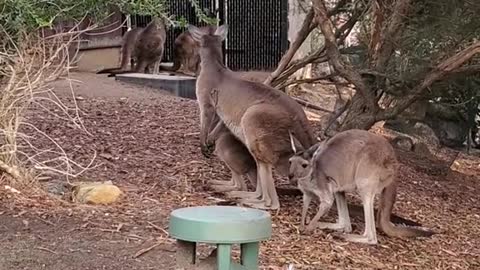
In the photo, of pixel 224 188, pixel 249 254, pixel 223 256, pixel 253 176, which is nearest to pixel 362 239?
pixel 253 176

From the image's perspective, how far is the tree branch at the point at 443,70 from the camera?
7043 millimetres

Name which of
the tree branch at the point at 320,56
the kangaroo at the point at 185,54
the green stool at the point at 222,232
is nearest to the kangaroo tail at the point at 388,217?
the tree branch at the point at 320,56

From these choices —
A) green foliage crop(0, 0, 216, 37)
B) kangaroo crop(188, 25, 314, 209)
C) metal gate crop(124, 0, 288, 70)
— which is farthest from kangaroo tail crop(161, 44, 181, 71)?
green foliage crop(0, 0, 216, 37)

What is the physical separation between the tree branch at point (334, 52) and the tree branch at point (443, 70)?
389 mm

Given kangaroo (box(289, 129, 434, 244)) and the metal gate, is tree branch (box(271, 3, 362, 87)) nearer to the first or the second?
kangaroo (box(289, 129, 434, 244))

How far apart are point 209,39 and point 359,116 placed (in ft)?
5.76

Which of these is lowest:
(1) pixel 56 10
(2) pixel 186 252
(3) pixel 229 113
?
(3) pixel 229 113

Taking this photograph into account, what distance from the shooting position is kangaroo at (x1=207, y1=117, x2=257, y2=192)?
22.6 feet

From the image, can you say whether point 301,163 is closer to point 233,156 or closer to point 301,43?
point 233,156

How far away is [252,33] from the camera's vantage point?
654 inches

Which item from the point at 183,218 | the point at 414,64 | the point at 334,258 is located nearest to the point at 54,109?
the point at 414,64

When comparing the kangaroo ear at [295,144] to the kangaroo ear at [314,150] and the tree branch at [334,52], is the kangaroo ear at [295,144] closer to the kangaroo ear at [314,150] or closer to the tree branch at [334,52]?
the kangaroo ear at [314,150]

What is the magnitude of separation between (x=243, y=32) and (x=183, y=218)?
44.6ft

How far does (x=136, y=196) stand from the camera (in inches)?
261
